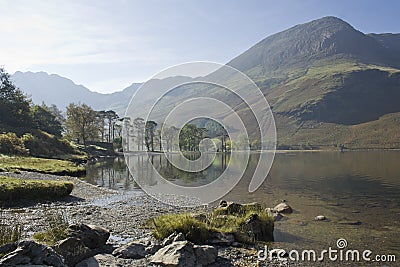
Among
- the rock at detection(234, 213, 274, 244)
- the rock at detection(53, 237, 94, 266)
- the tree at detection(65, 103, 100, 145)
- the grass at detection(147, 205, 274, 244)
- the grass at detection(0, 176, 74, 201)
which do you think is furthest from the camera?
the tree at detection(65, 103, 100, 145)

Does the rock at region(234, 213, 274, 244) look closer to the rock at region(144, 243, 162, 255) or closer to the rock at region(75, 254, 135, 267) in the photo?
the rock at region(144, 243, 162, 255)

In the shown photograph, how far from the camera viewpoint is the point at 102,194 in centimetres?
2559

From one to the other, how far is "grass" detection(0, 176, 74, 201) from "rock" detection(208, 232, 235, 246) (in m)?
12.5

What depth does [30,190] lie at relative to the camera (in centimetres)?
1966

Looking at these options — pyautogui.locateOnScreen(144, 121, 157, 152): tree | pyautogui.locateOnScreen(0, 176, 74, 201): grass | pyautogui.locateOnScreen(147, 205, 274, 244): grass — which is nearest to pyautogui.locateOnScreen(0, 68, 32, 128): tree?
pyautogui.locateOnScreen(144, 121, 157, 152): tree

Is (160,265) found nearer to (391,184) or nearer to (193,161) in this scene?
(193,161)

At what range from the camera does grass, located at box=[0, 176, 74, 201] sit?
18.4m

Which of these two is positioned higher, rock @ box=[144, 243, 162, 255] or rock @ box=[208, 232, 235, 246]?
rock @ box=[144, 243, 162, 255]

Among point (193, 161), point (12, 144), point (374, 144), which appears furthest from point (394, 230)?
point (374, 144)

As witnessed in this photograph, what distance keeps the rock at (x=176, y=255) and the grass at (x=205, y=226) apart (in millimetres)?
2201

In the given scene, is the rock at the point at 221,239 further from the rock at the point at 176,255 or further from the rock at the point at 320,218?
the rock at the point at 320,218

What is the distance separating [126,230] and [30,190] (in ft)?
29.0

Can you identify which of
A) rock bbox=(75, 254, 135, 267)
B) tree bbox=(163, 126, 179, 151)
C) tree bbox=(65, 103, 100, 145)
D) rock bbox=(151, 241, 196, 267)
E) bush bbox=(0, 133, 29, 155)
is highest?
tree bbox=(65, 103, 100, 145)

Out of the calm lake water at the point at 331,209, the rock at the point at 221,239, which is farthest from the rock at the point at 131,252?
the calm lake water at the point at 331,209
